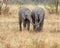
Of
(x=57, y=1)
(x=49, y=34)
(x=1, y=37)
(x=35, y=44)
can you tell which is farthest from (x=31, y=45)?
(x=57, y=1)

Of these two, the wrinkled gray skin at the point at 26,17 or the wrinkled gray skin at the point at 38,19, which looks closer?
the wrinkled gray skin at the point at 26,17

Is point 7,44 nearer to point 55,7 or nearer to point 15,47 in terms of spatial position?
point 15,47

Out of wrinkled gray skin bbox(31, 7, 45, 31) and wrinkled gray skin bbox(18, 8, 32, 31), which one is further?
wrinkled gray skin bbox(31, 7, 45, 31)

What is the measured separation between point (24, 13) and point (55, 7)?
1224 centimetres

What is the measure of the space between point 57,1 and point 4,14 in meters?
4.48

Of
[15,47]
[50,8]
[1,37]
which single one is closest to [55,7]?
[50,8]

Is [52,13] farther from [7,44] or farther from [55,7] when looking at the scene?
[7,44]

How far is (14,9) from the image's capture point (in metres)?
27.0

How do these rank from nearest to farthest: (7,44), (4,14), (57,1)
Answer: (7,44) → (4,14) → (57,1)

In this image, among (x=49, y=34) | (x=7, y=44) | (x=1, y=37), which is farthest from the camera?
(x=49, y=34)

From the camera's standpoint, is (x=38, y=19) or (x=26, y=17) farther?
(x=38, y=19)

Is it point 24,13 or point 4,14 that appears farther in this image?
point 4,14

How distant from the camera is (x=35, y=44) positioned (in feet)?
33.8

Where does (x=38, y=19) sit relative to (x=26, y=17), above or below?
below
